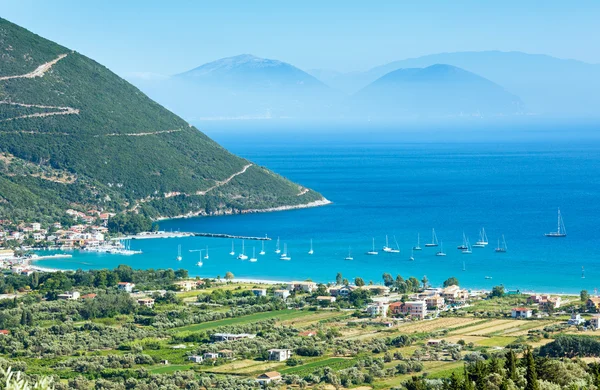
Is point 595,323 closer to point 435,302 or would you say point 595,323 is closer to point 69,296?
point 435,302

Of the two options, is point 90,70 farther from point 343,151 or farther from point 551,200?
point 343,151

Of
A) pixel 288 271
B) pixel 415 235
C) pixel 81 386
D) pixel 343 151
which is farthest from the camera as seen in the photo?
pixel 343 151

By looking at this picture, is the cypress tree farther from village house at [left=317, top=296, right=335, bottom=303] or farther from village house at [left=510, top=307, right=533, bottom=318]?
village house at [left=317, top=296, right=335, bottom=303]

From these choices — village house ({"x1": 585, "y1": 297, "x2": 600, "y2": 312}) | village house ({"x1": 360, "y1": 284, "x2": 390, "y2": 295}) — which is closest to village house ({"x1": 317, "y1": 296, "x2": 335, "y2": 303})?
village house ({"x1": 360, "y1": 284, "x2": 390, "y2": 295})

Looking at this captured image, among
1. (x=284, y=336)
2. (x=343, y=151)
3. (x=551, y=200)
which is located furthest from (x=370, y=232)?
(x=343, y=151)

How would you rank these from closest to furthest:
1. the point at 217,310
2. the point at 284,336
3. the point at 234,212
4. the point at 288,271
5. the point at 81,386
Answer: the point at 81,386 < the point at 284,336 < the point at 217,310 < the point at 288,271 < the point at 234,212

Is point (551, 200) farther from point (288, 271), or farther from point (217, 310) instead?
point (217, 310)

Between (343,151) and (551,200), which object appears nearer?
(551,200)

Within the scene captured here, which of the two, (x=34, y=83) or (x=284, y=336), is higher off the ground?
(x=34, y=83)

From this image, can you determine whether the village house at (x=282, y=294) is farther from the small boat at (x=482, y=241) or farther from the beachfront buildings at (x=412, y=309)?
the small boat at (x=482, y=241)
